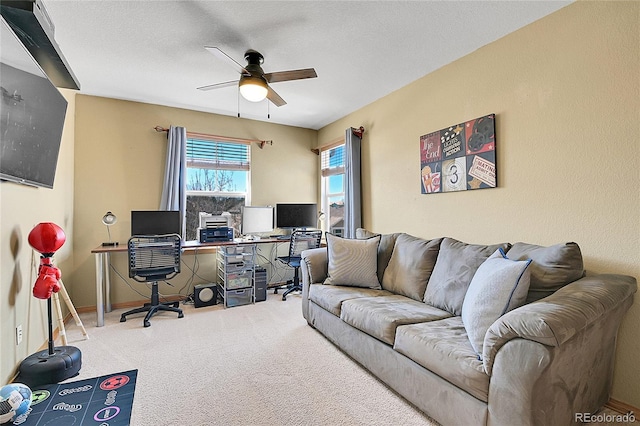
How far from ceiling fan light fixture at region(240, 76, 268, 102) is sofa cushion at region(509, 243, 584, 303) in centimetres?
236

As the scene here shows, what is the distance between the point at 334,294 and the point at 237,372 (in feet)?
3.22

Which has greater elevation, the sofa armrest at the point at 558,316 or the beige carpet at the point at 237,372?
the sofa armrest at the point at 558,316

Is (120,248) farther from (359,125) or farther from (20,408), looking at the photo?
(359,125)

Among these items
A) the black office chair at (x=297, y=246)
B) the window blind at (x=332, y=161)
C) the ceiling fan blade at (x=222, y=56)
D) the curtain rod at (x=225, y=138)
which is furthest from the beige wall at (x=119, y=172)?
the ceiling fan blade at (x=222, y=56)

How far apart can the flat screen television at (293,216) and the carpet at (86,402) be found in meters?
2.76

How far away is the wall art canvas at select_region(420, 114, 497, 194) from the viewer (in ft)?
8.54

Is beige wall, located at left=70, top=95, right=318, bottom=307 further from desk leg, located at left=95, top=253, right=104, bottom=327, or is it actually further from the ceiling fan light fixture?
the ceiling fan light fixture

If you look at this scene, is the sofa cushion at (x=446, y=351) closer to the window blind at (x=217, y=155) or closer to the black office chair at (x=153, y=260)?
the black office chair at (x=153, y=260)

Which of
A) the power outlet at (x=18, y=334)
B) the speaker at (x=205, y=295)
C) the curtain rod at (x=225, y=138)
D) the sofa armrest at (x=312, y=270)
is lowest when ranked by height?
the speaker at (x=205, y=295)

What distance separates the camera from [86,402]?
6.30 ft

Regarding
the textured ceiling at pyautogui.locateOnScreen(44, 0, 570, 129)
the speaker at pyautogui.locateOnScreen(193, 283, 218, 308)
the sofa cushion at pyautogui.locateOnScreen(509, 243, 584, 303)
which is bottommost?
the speaker at pyautogui.locateOnScreen(193, 283, 218, 308)

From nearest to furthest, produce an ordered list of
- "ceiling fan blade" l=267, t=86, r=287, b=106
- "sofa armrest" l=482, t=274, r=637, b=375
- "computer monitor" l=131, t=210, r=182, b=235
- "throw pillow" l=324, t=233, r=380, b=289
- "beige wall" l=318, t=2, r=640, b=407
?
"sofa armrest" l=482, t=274, r=637, b=375 → "beige wall" l=318, t=2, r=640, b=407 → "ceiling fan blade" l=267, t=86, r=287, b=106 → "throw pillow" l=324, t=233, r=380, b=289 → "computer monitor" l=131, t=210, r=182, b=235

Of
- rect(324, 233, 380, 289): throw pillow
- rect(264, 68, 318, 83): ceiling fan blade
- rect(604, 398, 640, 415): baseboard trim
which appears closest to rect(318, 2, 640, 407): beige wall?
rect(604, 398, 640, 415): baseboard trim

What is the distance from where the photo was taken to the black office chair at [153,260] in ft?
10.7
